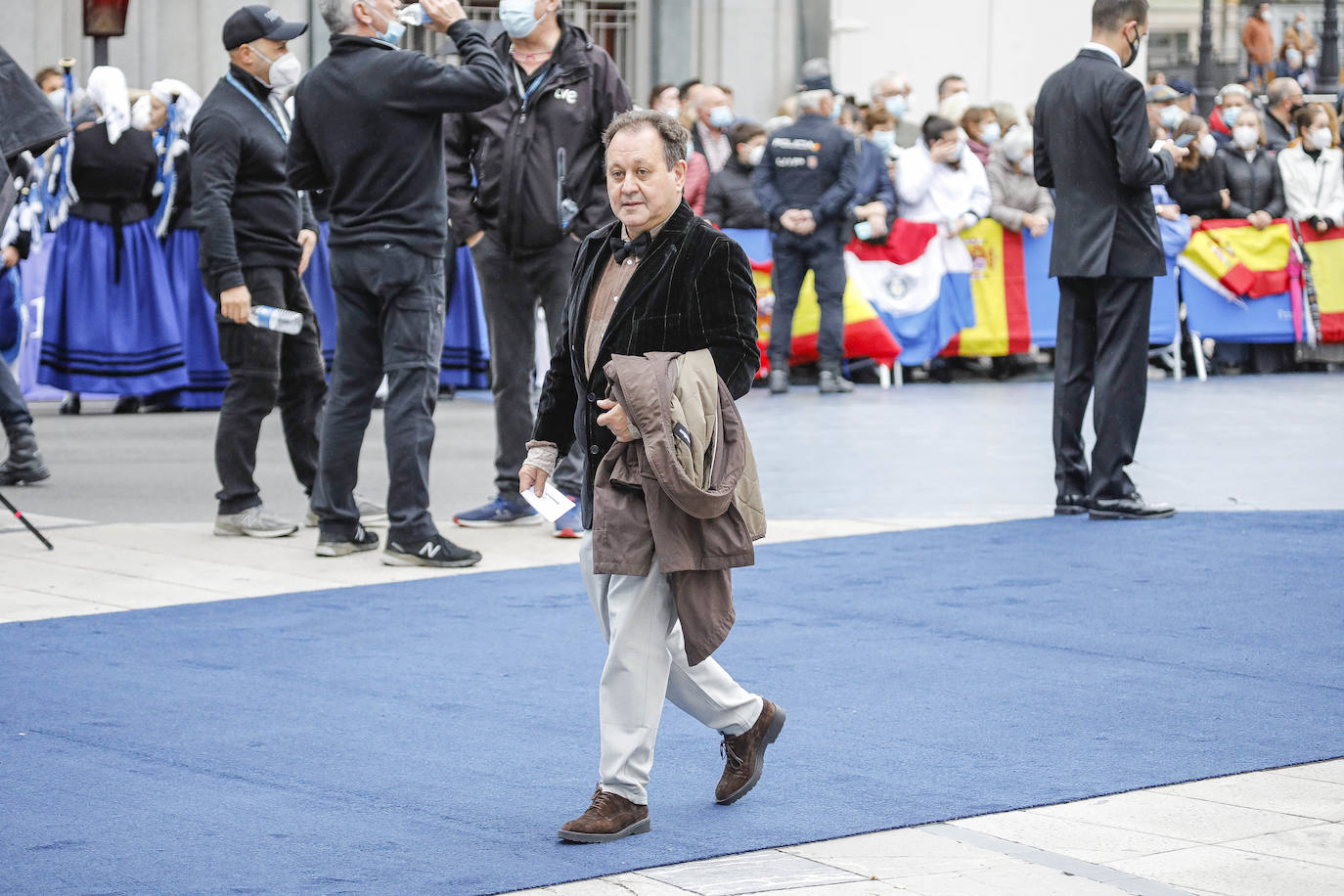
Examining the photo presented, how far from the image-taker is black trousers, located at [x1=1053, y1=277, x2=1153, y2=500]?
355 inches

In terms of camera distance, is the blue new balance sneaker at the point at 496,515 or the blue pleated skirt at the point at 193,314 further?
the blue pleated skirt at the point at 193,314

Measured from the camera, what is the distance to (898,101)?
1877 cm

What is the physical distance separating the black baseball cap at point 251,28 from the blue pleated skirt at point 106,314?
5.42 meters

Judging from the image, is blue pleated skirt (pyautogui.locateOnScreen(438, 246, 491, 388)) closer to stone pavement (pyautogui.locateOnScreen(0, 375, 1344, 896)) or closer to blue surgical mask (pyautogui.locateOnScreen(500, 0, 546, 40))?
stone pavement (pyautogui.locateOnScreen(0, 375, 1344, 896))

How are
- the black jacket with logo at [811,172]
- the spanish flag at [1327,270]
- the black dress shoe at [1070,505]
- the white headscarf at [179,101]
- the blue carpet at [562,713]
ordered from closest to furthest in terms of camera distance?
the blue carpet at [562,713], the black dress shoe at [1070,505], the white headscarf at [179,101], the black jacket with logo at [811,172], the spanish flag at [1327,270]

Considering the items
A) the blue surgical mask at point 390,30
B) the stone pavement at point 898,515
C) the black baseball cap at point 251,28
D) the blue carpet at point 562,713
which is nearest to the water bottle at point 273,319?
the stone pavement at point 898,515

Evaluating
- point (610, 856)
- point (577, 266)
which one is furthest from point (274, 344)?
point (610, 856)

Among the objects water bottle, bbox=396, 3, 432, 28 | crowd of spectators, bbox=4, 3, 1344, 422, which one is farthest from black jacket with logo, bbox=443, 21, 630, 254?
crowd of spectators, bbox=4, 3, 1344, 422

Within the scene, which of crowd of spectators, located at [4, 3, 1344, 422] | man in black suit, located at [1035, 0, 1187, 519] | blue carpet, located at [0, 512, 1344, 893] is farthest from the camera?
crowd of spectators, located at [4, 3, 1344, 422]

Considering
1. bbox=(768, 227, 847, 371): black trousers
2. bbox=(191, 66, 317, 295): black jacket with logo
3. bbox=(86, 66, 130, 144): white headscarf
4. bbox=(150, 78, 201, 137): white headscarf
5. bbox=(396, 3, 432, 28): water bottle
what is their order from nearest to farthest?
1. bbox=(396, 3, 432, 28): water bottle
2. bbox=(191, 66, 317, 295): black jacket with logo
3. bbox=(86, 66, 130, 144): white headscarf
4. bbox=(150, 78, 201, 137): white headscarf
5. bbox=(768, 227, 847, 371): black trousers

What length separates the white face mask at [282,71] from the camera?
8.56 meters

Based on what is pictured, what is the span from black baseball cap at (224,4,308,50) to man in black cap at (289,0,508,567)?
625 millimetres

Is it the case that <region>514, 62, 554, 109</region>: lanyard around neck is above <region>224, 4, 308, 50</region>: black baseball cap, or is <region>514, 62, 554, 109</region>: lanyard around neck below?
below

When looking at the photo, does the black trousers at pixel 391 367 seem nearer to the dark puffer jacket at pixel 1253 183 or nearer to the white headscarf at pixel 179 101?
the white headscarf at pixel 179 101
